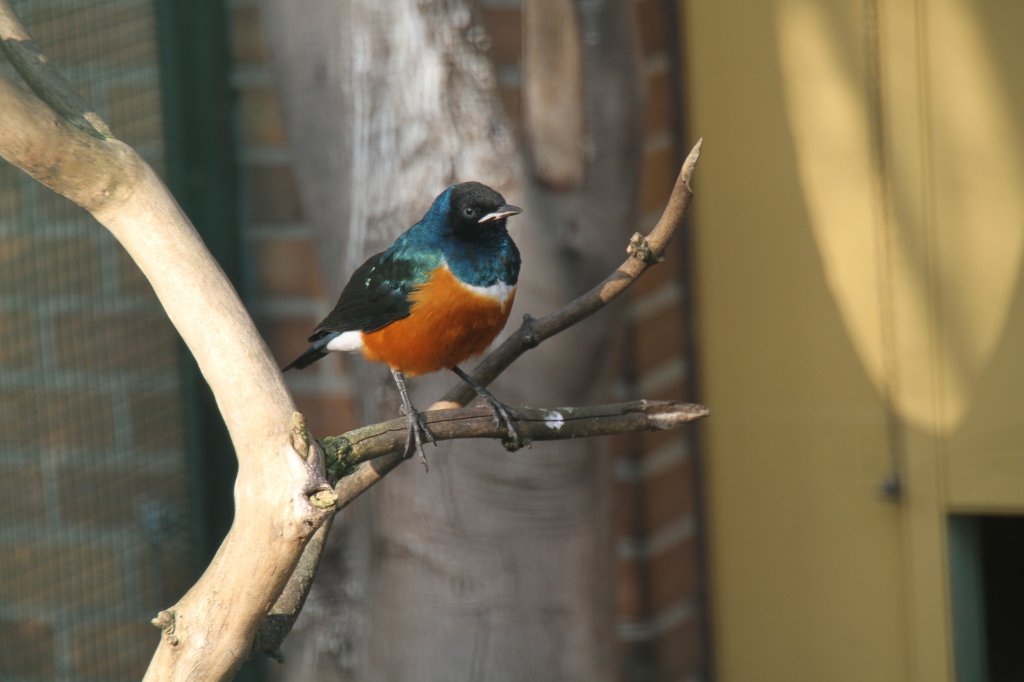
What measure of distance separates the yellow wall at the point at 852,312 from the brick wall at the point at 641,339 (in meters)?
0.07

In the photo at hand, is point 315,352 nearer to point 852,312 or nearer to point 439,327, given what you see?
point 439,327

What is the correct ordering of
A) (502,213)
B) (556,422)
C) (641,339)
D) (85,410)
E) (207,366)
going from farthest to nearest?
(641,339) < (85,410) < (502,213) < (556,422) < (207,366)

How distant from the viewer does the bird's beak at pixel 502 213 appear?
6.02 feet

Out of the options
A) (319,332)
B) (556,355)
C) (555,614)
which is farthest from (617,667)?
(319,332)

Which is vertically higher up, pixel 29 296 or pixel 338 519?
pixel 29 296

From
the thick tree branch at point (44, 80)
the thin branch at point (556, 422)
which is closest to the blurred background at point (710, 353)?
the thin branch at point (556, 422)

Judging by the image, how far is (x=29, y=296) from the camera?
8.39ft

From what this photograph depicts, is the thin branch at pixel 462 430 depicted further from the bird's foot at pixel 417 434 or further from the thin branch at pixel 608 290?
the thin branch at pixel 608 290

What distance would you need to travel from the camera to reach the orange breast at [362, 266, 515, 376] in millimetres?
1892

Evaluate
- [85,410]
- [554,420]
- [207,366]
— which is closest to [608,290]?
[554,420]

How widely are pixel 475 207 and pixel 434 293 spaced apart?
0.49ft

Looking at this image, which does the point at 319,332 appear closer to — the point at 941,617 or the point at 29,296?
the point at 29,296

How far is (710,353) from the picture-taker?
2840mm

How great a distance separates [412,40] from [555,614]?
98cm
